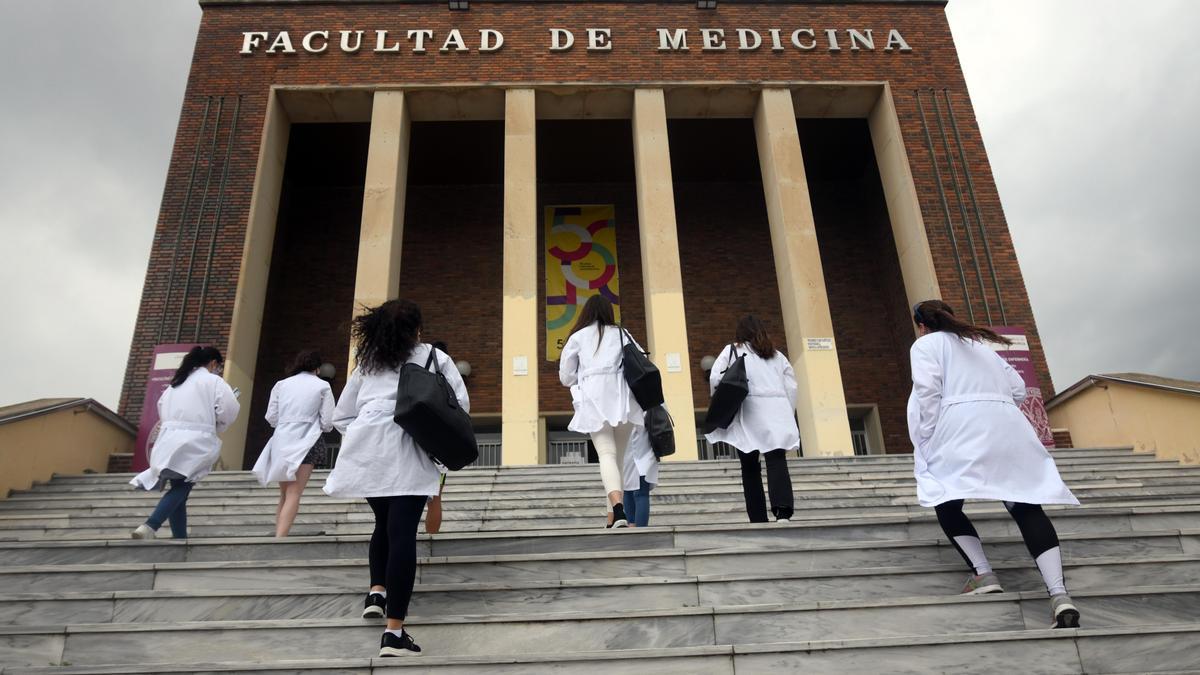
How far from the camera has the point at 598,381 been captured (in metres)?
5.12

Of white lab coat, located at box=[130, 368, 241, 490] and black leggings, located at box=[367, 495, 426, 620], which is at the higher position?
white lab coat, located at box=[130, 368, 241, 490]

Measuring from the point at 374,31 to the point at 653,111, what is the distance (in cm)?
532

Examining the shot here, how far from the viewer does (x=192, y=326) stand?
12.1 meters

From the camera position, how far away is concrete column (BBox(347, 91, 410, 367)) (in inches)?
490

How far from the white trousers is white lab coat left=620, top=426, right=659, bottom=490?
1.7 inches

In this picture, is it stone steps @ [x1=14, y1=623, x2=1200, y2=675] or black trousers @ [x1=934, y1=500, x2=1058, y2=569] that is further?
black trousers @ [x1=934, y1=500, x2=1058, y2=569]

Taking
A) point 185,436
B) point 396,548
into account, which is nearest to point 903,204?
point 185,436

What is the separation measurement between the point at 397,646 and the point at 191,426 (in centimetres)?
305

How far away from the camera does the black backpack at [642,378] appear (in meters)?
5.04

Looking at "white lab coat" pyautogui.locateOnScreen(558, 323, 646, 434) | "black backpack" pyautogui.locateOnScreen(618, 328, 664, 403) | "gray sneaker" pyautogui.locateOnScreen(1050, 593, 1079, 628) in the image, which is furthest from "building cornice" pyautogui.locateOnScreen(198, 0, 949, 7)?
"gray sneaker" pyautogui.locateOnScreen(1050, 593, 1079, 628)

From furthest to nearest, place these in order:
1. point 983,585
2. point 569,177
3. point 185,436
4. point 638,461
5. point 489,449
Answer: point 569,177 < point 489,449 < point 185,436 < point 638,461 < point 983,585

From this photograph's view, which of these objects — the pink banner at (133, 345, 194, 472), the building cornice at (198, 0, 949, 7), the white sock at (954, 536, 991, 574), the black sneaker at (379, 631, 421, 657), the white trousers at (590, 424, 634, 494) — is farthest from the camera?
the building cornice at (198, 0, 949, 7)

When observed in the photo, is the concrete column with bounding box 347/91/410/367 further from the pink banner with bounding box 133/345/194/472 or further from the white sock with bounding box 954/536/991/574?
the white sock with bounding box 954/536/991/574

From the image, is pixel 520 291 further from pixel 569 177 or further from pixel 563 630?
pixel 563 630
